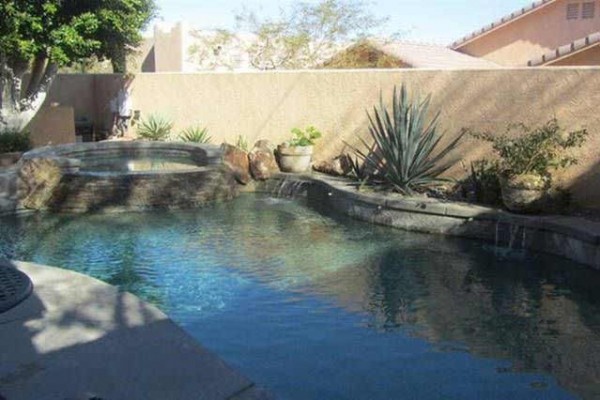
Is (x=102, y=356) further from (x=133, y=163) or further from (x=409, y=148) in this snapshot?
(x=133, y=163)

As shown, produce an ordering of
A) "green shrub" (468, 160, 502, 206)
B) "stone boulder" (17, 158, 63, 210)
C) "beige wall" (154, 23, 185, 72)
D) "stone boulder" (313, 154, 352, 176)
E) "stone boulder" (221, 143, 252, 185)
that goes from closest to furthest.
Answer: "green shrub" (468, 160, 502, 206), "stone boulder" (17, 158, 63, 210), "stone boulder" (313, 154, 352, 176), "stone boulder" (221, 143, 252, 185), "beige wall" (154, 23, 185, 72)

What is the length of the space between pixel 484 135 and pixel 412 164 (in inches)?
43.7

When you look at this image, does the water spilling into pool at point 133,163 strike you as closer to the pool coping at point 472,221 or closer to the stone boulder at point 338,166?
the stone boulder at point 338,166

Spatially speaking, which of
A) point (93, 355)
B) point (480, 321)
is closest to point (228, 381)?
point (93, 355)

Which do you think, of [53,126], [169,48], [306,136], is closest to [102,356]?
[306,136]

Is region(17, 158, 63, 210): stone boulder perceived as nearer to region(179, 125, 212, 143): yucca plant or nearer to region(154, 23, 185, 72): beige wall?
region(179, 125, 212, 143): yucca plant

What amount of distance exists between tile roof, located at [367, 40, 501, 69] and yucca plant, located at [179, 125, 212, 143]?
5483 mm

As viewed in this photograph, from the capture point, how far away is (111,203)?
10.6 m

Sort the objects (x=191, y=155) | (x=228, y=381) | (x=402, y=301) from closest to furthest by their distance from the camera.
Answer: (x=228, y=381)
(x=402, y=301)
(x=191, y=155)

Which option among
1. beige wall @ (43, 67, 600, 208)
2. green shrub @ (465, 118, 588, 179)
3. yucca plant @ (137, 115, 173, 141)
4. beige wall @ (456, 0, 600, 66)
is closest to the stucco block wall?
beige wall @ (43, 67, 600, 208)

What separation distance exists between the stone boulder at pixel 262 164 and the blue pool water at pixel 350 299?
257 cm

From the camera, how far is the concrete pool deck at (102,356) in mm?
3545

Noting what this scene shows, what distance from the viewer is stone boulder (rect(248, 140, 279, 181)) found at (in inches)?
493

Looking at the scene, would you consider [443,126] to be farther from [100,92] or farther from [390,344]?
[100,92]
